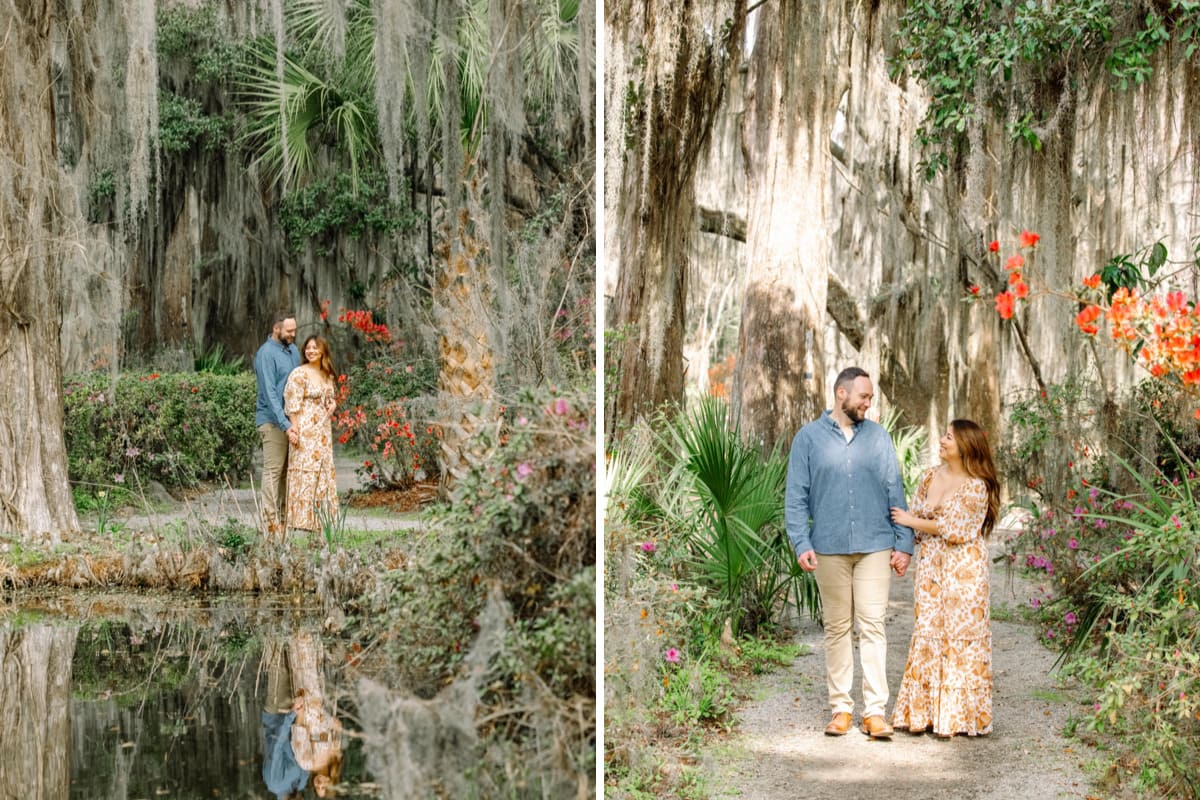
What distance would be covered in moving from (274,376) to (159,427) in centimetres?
341

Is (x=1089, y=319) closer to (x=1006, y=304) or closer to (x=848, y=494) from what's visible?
(x=1006, y=304)

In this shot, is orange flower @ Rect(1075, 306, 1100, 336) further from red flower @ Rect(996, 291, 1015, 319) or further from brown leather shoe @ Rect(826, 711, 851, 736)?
brown leather shoe @ Rect(826, 711, 851, 736)

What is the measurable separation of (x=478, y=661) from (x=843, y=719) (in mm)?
1370

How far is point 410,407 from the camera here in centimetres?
836

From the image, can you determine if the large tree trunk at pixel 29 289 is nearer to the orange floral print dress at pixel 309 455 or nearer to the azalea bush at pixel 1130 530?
the orange floral print dress at pixel 309 455

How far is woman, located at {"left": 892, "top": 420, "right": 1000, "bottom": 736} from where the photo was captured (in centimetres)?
363

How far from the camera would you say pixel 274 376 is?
588 cm

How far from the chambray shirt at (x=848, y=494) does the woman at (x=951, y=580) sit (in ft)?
0.22

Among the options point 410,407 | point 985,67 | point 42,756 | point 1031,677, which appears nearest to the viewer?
point 42,756

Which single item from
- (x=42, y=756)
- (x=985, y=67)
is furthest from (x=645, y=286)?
(x=42, y=756)

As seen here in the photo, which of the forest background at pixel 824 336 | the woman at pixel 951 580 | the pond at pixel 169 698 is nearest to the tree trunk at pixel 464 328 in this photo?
the forest background at pixel 824 336

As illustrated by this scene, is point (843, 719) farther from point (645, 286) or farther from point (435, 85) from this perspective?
point (435, 85)

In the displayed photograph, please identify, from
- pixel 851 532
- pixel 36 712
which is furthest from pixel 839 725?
pixel 36 712

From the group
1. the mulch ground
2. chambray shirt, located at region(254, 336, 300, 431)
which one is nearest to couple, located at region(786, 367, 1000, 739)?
chambray shirt, located at region(254, 336, 300, 431)
